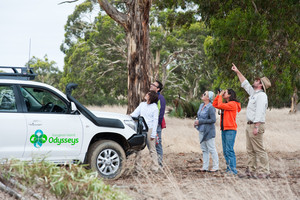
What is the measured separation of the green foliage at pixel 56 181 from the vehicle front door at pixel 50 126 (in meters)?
3.00

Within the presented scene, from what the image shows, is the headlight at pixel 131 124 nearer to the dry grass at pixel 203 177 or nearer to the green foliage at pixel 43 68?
the dry grass at pixel 203 177

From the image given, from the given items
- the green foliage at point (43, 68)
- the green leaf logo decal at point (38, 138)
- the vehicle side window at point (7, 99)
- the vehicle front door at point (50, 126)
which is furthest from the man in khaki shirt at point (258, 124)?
the green foliage at point (43, 68)

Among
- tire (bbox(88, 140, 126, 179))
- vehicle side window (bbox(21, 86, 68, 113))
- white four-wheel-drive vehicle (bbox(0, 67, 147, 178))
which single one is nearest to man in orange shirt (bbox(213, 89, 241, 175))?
white four-wheel-drive vehicle (bbox(0, 67, 147, 178))

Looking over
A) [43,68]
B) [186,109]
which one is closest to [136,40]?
[186,109]

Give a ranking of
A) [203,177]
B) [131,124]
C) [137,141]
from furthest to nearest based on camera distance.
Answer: [203,177] < [131,124] < [137,141]

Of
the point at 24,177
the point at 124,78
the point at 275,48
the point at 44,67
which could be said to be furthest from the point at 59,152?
the point at 44,67

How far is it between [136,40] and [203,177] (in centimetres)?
595

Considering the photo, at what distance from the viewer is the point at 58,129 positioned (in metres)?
7.64

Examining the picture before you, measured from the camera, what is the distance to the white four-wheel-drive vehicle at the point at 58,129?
7348 mm

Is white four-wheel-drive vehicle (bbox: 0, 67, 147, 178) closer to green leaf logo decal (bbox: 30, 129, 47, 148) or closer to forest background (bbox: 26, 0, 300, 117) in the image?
green leaf logo decal (bbox: 30, 129, 47, 148)

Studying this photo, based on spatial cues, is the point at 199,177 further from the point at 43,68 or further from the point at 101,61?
the point at 43,68

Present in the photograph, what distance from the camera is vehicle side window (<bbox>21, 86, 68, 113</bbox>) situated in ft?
25.9

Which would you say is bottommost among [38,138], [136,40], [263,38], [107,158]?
[107,158]

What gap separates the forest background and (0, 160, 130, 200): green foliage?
9.50 m
